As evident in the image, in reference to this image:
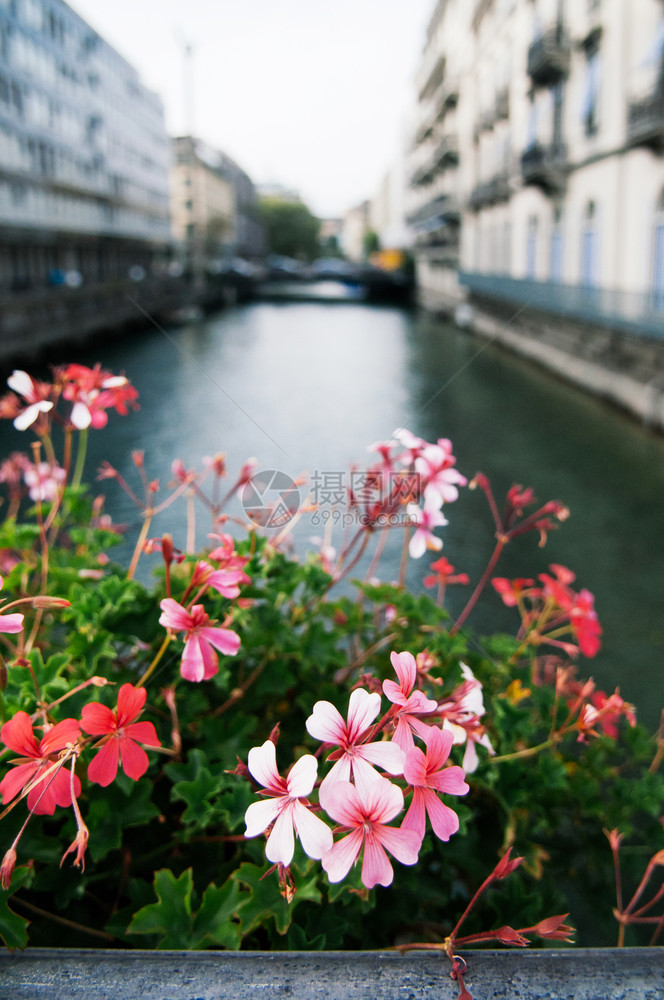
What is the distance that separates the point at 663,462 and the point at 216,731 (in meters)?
7.64

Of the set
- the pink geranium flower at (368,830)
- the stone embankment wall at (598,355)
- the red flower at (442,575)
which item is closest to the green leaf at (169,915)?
the pink geranium flower at (368,830)

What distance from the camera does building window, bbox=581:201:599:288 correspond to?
13.5 metres

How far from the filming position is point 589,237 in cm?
1398

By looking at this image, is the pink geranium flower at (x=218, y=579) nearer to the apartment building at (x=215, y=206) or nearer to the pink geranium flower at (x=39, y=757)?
the pink geranium flower at (x=39, y=757)

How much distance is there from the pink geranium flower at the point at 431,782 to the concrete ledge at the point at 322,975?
22 cm

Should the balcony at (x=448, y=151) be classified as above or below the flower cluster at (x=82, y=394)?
above

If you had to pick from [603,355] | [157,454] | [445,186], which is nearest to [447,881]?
[157,454]

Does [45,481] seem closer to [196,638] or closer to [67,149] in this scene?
[196,638]

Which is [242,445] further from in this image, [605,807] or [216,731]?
[605,807]

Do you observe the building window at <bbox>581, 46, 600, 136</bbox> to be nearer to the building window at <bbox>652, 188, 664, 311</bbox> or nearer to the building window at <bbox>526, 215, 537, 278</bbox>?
the building window at <bbox>652, 188, 664, 311</bbox>

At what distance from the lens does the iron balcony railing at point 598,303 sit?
9.48 m

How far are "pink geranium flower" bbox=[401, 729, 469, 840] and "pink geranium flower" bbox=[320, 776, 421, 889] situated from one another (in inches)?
1.0

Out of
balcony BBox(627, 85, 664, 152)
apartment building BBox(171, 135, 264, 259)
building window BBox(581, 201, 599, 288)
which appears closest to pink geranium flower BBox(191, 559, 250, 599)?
apartment building BBox(171, 135, 264, 259)

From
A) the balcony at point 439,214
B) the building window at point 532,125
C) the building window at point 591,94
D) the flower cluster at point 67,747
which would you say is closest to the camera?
the flower cluster at point 67,747
